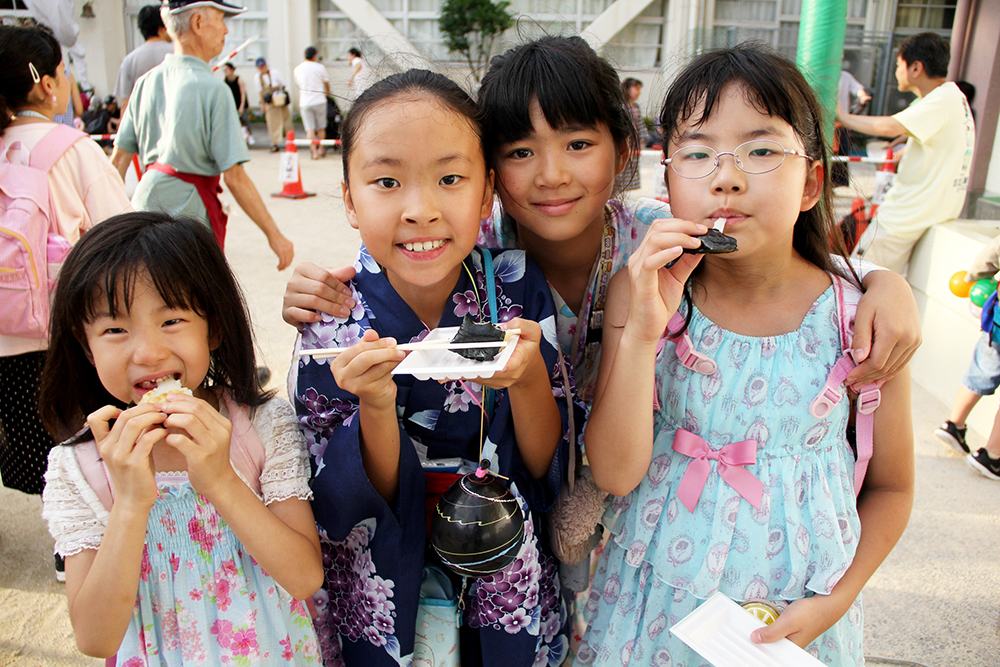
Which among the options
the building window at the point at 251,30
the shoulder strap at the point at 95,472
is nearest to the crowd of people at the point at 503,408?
the shoulder strap at the point at 95,472

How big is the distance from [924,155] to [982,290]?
5.54 ft

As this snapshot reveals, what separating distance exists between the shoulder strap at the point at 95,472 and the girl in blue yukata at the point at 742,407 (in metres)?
0.97

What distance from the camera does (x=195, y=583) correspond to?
135 centimetres

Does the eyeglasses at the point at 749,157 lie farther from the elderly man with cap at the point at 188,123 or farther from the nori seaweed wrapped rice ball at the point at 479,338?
the elderly man with cap at the point at 188,123

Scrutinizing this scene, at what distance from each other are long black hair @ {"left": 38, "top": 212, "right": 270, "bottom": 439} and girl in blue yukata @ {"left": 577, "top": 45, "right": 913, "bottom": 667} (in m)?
0.80

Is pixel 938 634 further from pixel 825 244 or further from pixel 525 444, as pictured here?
pixel 525 444

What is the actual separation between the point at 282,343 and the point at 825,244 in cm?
383

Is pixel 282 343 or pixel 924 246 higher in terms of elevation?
pixel 924 246

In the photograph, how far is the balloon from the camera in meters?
1.24

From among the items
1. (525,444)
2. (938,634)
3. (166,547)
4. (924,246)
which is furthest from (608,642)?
(924,246)

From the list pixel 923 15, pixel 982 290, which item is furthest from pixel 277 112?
pixel 923 15

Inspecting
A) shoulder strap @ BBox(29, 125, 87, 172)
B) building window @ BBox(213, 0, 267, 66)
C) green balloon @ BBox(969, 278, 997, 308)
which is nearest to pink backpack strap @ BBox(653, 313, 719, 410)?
shoulder strap @ BBox(29, 125, 87, 172)

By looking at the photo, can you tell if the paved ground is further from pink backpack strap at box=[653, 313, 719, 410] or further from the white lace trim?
pink backpack strap at box=[653, 313, 719, 410]

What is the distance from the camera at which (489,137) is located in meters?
1.57
